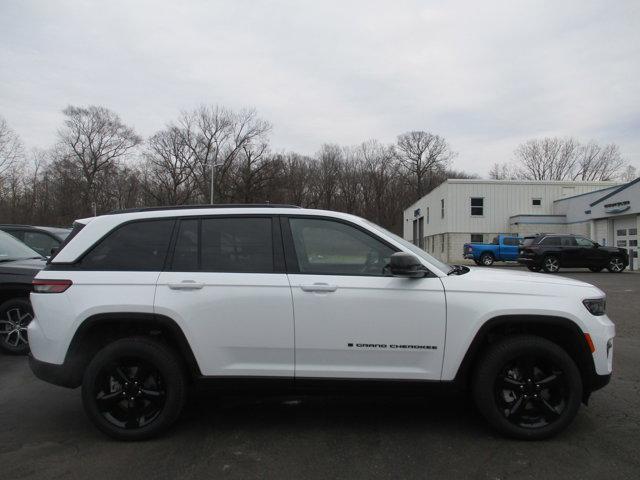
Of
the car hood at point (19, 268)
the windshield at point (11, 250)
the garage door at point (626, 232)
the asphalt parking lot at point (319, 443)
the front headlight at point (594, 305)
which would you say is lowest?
the asphalt parking lot at point (319, 443)

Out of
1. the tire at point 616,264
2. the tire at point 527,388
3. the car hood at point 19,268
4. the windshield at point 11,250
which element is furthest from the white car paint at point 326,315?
the tire at point 616,264

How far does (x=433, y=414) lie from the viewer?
4473 millimetres

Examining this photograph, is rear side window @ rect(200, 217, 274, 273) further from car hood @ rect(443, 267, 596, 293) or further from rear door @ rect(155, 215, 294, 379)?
car hood @ rect(443, 267, 596, 293)

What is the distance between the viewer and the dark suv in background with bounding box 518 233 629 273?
75.1ft

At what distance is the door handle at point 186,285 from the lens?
12.7 ft

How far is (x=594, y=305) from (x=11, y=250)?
7491 millimetres

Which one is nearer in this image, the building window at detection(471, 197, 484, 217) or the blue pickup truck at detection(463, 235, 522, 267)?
the blue pickup truck at detection(463, 235, 522, 267)

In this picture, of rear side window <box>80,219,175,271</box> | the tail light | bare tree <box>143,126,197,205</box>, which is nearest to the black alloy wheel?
rear side window <box>80,219,175,271</box>

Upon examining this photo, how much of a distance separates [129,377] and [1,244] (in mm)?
4702

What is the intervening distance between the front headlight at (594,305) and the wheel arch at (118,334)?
304cm

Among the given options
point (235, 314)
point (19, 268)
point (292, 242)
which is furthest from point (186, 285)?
point (19, 268)

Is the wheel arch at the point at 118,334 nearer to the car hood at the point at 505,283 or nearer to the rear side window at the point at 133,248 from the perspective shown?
the rear side window at the point at 133,248

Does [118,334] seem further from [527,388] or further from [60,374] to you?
[527,388]

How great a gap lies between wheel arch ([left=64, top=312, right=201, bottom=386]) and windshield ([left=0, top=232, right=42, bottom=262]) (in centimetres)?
396
